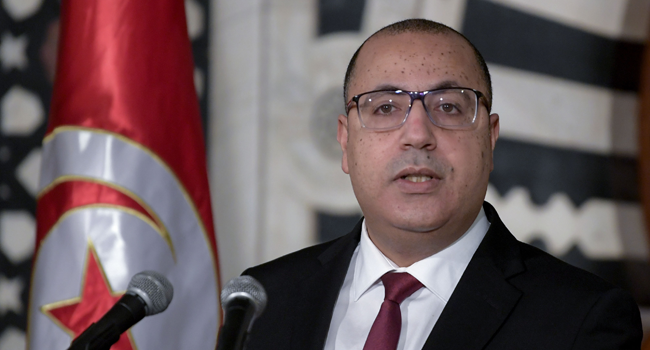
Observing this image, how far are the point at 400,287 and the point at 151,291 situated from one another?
1.83 feet

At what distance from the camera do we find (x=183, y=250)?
6.68ft

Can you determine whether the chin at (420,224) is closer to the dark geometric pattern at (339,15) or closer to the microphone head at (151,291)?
the microphone head at (151,291)

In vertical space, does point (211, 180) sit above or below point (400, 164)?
below

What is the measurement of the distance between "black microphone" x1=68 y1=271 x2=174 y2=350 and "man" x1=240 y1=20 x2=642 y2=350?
18.6 inches

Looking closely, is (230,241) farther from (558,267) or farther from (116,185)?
(558,267)

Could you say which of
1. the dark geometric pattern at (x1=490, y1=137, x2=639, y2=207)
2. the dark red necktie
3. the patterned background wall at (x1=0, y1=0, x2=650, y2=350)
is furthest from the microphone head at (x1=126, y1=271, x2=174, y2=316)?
the dark geometric pattern at (x1=490, y1=137, x2=639, y2=207)

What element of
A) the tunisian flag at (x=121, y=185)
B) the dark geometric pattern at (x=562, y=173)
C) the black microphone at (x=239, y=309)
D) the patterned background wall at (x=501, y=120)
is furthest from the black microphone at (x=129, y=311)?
the dark geometric pattern at (x=562, y=173)

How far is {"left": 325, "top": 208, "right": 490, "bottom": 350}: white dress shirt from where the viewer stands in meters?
1.36

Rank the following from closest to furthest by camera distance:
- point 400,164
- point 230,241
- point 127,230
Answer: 1. point 400,164
2. point 127,230
3. point 230,241

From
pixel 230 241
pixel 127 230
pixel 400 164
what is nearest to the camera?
pixel 400 164

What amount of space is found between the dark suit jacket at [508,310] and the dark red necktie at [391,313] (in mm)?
82

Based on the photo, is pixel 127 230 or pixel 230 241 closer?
pixel 127 230

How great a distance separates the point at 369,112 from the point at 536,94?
1560 mm

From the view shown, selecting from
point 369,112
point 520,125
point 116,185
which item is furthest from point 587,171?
point 116,185
